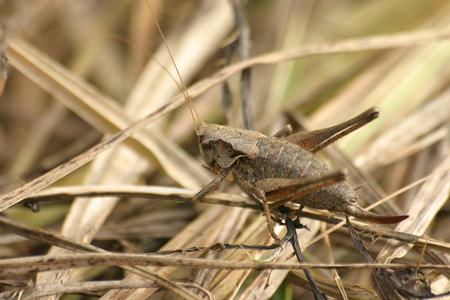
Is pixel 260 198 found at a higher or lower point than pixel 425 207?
higher

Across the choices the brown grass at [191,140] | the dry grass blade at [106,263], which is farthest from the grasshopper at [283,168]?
the dry grass blade at [106,263]

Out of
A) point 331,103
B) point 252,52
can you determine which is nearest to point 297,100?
point 331,103

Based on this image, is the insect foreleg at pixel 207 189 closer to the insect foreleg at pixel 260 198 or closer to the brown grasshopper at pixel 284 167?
the brown grasshopper at pixel 284 167

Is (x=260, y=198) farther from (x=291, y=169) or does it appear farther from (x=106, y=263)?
(x=106, y=263)

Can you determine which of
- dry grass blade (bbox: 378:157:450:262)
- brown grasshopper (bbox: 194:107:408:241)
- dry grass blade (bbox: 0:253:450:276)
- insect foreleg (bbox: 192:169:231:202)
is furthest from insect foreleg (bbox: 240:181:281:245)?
dry grass blade (bbox: 378:157:450:262)

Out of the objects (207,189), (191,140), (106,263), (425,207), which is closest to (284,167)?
(207,189)

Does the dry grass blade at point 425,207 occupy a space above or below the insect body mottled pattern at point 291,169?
below

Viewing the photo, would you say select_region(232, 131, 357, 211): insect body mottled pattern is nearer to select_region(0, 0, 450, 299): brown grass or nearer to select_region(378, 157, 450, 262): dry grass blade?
select_region(0, 0, 450, 299): brown grass
